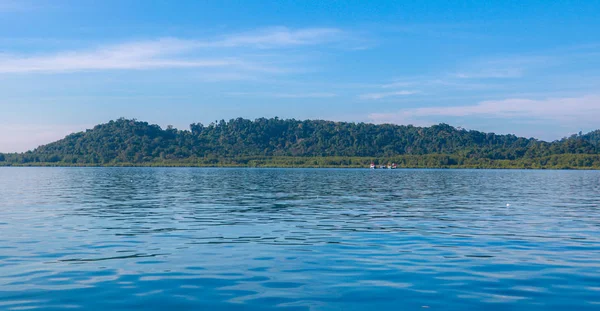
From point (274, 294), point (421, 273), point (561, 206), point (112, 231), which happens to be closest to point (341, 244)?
point (421, 273)

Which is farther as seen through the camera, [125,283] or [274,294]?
[125,283]

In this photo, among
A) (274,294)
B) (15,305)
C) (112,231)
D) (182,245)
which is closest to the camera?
(15,305)

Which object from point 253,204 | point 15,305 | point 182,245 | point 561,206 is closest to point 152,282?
point 15,305

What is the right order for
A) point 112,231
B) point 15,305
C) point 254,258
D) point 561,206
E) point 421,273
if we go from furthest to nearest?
point 561,206 < point 112,231 < point 254,258 < point 421,273 < point 15,305

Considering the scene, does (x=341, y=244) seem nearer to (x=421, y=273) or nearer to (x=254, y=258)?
(x=254, y=258)

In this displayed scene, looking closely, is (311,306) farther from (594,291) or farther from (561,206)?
(561,206)

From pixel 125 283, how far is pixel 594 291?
14.1m

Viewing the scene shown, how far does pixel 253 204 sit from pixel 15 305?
33.4 meters

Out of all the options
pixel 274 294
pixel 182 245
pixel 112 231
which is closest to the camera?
pixel 274 294

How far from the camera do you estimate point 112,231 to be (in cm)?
3081

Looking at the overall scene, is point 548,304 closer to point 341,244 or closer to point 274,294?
point 274,294

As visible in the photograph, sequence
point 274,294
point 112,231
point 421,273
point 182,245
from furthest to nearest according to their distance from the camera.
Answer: point 112,231 → point 182,245 → point 421,273 → point 274,294

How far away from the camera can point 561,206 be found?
48.1m

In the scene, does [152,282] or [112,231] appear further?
[112,231]
